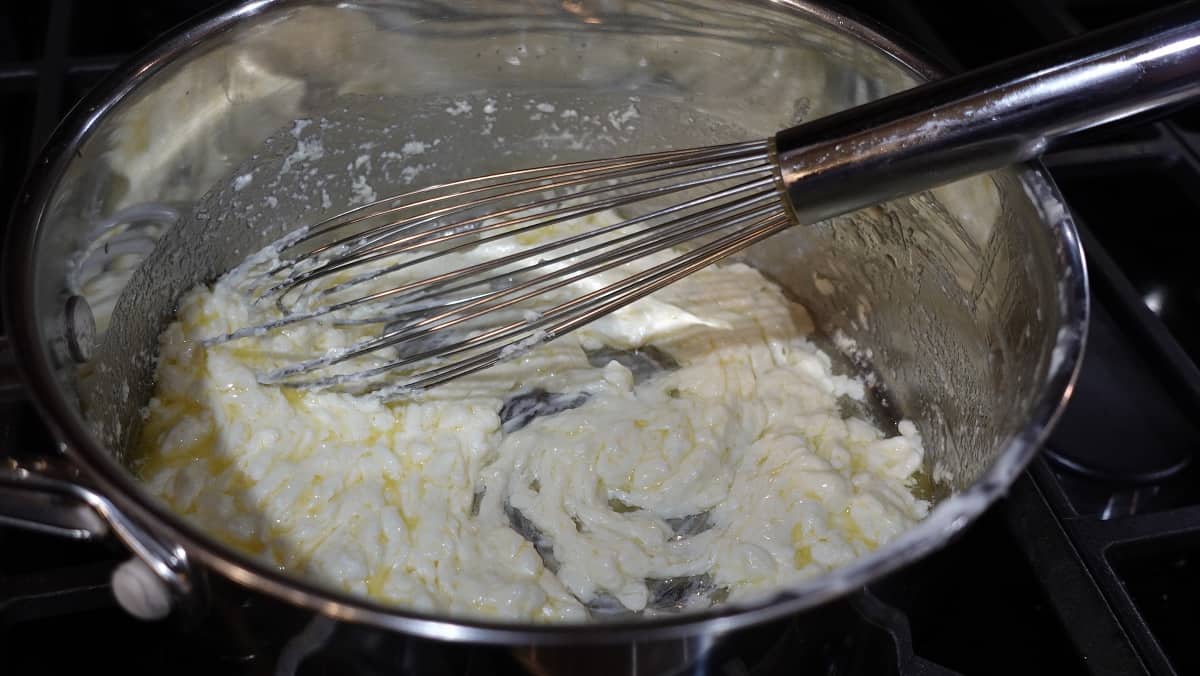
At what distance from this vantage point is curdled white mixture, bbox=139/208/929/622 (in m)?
1.07

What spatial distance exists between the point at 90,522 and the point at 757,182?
676mm

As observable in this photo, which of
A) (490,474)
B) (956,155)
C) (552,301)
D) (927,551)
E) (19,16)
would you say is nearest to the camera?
(927,551)

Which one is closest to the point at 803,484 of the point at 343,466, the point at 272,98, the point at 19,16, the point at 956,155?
the point at 956,155

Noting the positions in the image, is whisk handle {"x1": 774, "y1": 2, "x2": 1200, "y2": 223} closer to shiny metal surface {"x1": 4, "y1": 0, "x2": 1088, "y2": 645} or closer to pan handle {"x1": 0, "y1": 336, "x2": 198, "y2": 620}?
shiny metal surface {"x1": 4, "y1": 0, "x2": 1088, "y2": 645}

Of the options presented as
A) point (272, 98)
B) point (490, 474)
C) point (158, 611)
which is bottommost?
point (490, 474)

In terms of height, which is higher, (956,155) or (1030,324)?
(956,155)

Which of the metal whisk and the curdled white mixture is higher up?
the metal whisk

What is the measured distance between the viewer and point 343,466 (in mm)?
1159

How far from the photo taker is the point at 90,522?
0.74 m

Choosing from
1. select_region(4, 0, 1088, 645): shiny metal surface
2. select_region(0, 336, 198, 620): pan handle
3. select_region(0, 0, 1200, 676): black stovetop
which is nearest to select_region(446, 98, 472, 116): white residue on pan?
select_region(4, 0, 1088, 645): shiny metal surface

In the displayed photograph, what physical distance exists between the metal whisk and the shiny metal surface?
99mm

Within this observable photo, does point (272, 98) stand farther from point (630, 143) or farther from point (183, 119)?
point (630, 143)

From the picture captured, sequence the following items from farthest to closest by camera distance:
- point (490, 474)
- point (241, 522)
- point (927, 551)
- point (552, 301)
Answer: point (552, 301) → point (490, 474) → point (241, 522) → point (927, 551)

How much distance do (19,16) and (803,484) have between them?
1.43m
